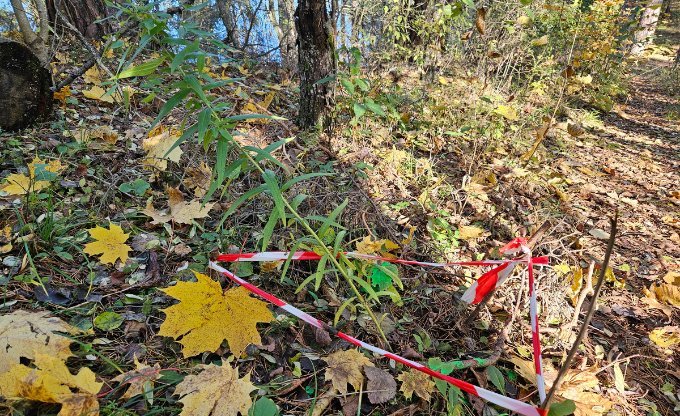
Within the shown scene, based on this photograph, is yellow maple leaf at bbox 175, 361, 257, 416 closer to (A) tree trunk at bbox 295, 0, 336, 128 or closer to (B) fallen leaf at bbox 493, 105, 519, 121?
(A) tree trunk at bbox 295, 0, 336, 128

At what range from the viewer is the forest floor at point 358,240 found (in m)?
1.56

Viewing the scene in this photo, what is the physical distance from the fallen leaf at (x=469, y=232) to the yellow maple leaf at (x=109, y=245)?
6.26 ft

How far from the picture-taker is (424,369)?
4.82 feet

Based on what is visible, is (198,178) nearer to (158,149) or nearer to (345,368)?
(158,149)

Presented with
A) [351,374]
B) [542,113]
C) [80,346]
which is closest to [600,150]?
[542,113]

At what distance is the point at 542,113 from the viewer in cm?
473

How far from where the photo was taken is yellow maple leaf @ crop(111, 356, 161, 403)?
52.0 inches

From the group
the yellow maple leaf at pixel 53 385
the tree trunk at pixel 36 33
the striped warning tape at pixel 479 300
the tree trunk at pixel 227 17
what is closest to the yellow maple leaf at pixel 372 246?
the striped warning tape at pixel 479 300

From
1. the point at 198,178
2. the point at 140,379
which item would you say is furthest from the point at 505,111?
the point at 140,379

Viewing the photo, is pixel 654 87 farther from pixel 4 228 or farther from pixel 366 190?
pixel 4 228

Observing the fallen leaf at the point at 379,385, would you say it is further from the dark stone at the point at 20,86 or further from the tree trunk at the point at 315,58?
the dark stone at the point at 20,86

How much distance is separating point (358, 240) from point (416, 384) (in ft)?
3.09

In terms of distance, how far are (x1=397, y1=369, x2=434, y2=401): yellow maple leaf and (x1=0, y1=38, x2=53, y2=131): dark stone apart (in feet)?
9.14

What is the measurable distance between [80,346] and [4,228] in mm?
818
